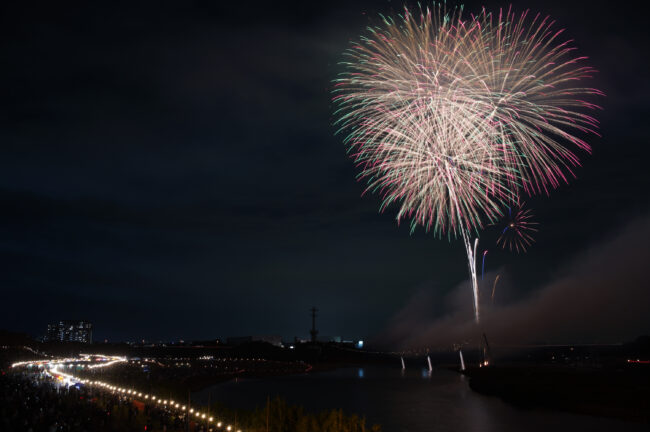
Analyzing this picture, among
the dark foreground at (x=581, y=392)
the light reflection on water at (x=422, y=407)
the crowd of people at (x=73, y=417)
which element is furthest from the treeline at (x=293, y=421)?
the dark foreground at (x=581, y=392)

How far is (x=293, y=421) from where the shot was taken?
21266 millimetres

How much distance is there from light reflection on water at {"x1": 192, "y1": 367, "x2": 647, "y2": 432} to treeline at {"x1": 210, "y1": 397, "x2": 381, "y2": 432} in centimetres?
1976

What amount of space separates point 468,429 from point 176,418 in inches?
964

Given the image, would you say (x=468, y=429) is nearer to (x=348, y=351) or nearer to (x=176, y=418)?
(x=176, y=418)

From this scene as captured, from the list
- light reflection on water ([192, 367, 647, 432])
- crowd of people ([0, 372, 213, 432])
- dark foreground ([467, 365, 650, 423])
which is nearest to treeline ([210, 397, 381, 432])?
crowd of people ([0, 372, 213, 432])

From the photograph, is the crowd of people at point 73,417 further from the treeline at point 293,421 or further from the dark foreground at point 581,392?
the dark foreground at point 581,392

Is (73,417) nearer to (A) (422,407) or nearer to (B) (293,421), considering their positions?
(B) (293,421)

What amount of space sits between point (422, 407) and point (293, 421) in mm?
35198

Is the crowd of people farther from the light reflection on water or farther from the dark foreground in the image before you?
the dark foreground

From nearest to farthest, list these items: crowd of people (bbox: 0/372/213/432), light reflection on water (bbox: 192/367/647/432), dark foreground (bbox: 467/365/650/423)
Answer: crowd of people (bbox: 0/372/213/432)
light reflection on water (bbox: 192/367/647/432)
dark foreground (bbox: 467/365/650/423)

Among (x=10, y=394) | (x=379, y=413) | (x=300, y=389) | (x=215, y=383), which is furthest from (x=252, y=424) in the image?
(x=215, y=383)

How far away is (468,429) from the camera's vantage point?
40.1 metres

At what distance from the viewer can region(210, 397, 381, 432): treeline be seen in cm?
1942

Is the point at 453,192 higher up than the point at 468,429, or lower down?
higher up
